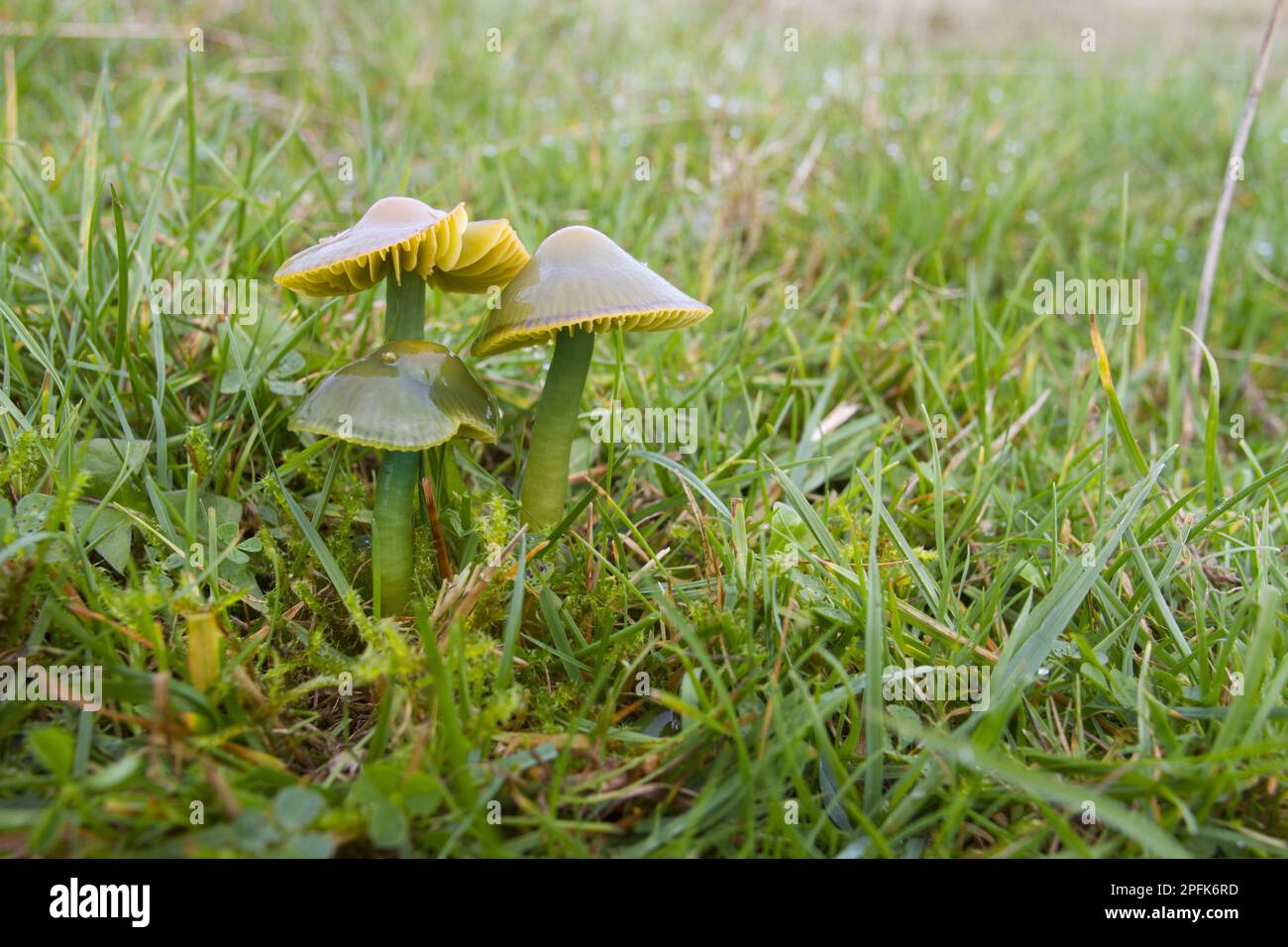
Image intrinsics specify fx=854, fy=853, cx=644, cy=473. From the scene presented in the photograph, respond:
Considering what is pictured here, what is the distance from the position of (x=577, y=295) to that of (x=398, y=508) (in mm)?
642

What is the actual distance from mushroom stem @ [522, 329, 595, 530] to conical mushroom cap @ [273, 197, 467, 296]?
34 centimetres

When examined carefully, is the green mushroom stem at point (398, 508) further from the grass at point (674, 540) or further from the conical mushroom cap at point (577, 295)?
the conical mushroom cap at point (577, 295)

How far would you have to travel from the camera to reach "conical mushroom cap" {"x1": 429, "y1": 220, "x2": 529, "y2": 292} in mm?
1874

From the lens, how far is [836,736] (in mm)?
1753

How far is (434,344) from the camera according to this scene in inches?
75.6

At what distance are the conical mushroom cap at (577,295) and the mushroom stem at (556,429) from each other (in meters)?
0.06

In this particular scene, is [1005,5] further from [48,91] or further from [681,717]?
[681,717]

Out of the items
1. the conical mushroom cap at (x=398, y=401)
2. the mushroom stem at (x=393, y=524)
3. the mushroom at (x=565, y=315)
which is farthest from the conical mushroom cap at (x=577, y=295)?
the mushroom stem at (x=393, y=524)

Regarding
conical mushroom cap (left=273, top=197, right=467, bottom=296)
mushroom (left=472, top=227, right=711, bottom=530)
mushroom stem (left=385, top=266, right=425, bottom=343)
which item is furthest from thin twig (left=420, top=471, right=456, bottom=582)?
conical mushroom cap (left=273, top=197, right=467, bottom=296)

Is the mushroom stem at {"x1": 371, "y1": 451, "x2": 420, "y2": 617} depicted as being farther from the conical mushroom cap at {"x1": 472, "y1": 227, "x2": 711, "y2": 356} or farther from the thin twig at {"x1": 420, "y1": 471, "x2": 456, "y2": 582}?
the conical mushroom cap at {"x1": 472, "y1": 227, "x2": 711, "y2": 356}

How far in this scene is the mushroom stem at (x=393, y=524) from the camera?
1.96m

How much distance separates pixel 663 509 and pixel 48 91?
14.7 feet

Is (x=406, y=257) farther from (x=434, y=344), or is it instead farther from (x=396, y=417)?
(x=396, y=417)
